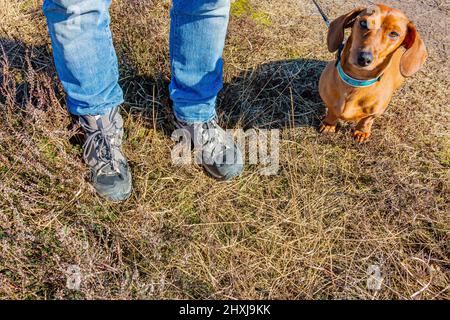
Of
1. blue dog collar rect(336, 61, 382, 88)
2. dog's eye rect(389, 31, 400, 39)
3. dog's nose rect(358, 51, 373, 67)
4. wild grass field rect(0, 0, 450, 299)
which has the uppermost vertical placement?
dog's eye rect(389, 31, 400, 39)

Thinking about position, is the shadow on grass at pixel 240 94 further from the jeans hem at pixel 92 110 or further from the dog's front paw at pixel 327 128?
the jeans hem at pixel 92 110

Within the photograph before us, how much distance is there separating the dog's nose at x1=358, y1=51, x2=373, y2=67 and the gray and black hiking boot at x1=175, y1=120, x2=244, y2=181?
72cm

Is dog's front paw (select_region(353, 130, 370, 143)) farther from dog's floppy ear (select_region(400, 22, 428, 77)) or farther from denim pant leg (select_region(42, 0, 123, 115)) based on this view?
denim pant leg (select_region(42, 0, 123, 115))

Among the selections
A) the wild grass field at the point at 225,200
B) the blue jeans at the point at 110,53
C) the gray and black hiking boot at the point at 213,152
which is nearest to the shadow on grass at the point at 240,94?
the wild grass field at the point at 225,200

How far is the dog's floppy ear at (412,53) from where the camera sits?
1.62m

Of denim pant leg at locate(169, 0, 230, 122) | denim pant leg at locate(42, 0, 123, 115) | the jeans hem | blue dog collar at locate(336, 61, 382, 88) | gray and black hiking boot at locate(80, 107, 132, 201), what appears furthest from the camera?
blue dog collar at locate(336, 61, 382, 88)

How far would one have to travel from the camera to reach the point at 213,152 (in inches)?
71.3

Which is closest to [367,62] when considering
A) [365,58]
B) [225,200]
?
[365,58]

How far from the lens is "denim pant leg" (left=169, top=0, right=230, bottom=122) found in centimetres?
139

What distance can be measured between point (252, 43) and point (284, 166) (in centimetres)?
102

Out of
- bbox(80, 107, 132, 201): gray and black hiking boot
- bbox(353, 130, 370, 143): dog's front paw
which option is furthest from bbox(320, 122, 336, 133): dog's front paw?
bbox(80, 107, 132, 201): gray and black hiking boot

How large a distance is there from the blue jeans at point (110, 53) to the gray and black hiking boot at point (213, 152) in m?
0.08
